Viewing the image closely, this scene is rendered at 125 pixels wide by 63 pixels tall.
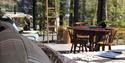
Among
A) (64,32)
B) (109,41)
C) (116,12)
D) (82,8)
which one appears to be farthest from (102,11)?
(82,8)

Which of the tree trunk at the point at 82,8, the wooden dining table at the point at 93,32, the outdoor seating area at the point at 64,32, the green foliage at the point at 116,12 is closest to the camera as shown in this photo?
the outdoor seating area at the point at 64,32

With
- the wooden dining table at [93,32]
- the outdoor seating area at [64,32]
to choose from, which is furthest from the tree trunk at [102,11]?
the wooden dining table at [93,32]

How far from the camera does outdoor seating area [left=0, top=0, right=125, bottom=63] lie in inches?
60.2

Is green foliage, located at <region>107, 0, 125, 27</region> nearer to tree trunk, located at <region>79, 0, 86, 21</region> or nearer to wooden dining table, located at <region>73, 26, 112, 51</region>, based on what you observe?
tree trunk, located at <region>79, 0, 86, 21</region>

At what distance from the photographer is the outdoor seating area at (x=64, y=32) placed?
153cm

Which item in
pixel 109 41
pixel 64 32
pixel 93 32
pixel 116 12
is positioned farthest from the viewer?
pixel 116 12

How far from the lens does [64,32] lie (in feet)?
42.6

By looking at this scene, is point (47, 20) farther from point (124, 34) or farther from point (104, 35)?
point (104, 35)

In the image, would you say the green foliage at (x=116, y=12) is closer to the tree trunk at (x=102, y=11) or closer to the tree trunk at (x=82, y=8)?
the tree trunk at (x=102, y=11)

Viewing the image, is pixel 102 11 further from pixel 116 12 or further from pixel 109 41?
pixel 109 41

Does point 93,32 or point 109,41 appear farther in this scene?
point 109,41

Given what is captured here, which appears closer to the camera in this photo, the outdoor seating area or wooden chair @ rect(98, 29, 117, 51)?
the outdoor seating area

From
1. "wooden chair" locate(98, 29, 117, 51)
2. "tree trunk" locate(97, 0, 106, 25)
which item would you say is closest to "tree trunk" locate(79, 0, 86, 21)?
"tree trunk" locate(97, 0, 106, 25)

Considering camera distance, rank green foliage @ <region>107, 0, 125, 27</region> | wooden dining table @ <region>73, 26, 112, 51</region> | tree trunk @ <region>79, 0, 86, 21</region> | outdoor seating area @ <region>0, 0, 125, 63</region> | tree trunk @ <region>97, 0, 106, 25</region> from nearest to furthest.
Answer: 1. outdoor seating area @ <region>0, 0, 125, 63</region>
2. wooden dining table @ <region>73, 26, 112, 51</region>
3. tree trunk @ <region>97, 0, 106, 25</region>
4. green foliage @ <region>107, 0, 125, 27</region>
5. tree trunk @ <region>79, 0, 86, 21</region>
